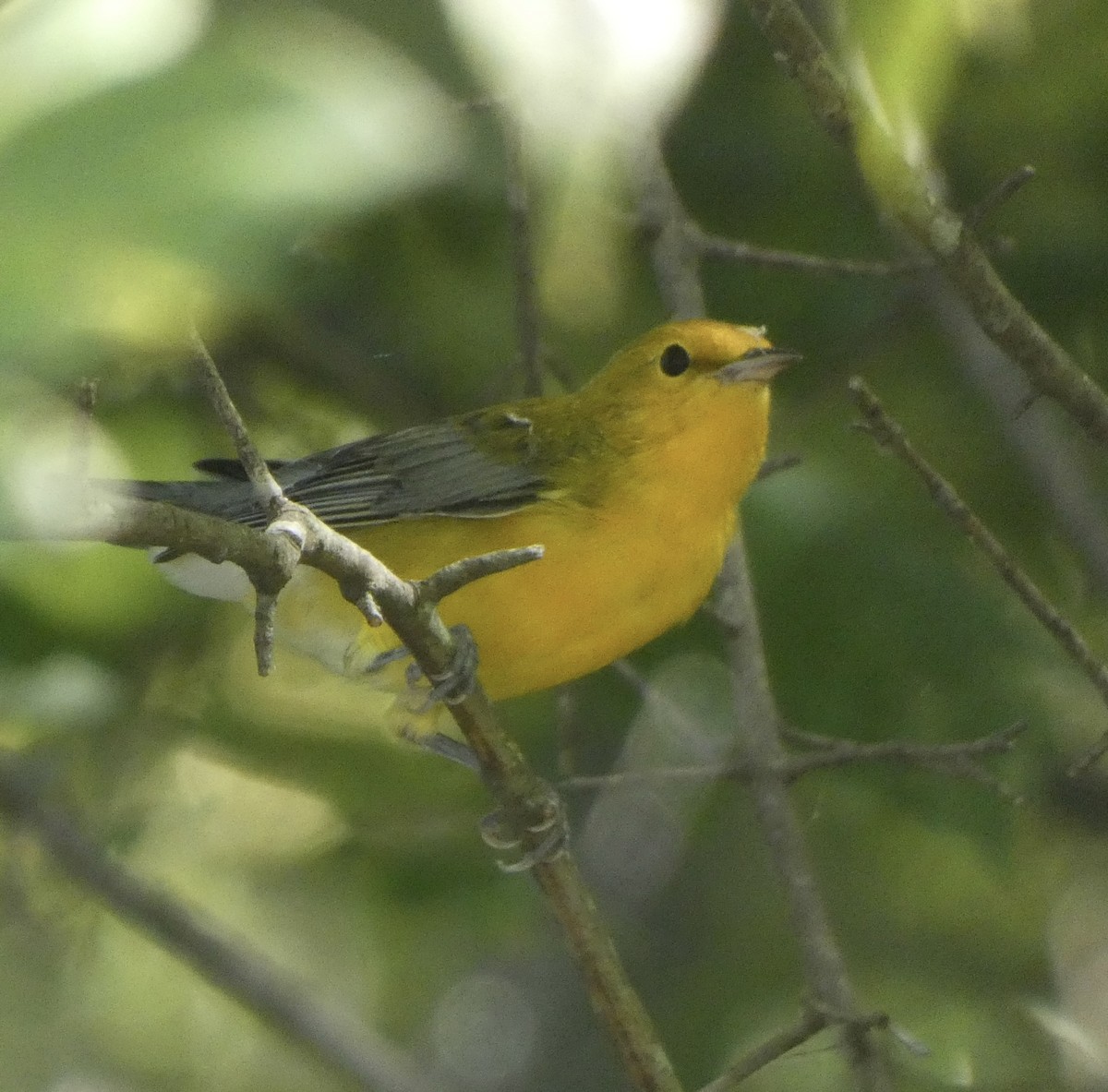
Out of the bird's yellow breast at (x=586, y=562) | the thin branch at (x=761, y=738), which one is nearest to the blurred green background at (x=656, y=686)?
the thin branch at (x=761, y=738)

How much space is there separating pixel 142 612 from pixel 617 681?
143 cm

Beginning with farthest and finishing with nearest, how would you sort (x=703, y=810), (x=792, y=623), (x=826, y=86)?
(x=703, y=810)
(x=792, y=623)
(x=826, y=86)

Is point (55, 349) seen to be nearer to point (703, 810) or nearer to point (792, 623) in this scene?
point (792, 623)

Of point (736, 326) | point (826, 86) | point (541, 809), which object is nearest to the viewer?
point (826, 86)

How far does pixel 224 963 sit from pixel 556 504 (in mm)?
1369

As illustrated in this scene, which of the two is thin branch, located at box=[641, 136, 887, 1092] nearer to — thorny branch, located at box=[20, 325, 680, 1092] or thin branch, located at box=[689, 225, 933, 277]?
thin branch, located at box=[689, 225, 933, 277]

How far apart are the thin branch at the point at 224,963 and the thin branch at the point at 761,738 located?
107cm

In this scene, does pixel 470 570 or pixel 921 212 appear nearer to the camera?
pixel 470 570

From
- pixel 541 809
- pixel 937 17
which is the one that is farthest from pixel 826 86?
pixel 541 809

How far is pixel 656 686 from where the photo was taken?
478cm

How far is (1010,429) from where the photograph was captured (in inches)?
173

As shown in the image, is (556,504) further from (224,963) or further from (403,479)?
(224,963)

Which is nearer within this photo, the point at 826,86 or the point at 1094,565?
the point at 826,86

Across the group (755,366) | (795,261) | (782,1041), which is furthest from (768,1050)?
(795,261)
